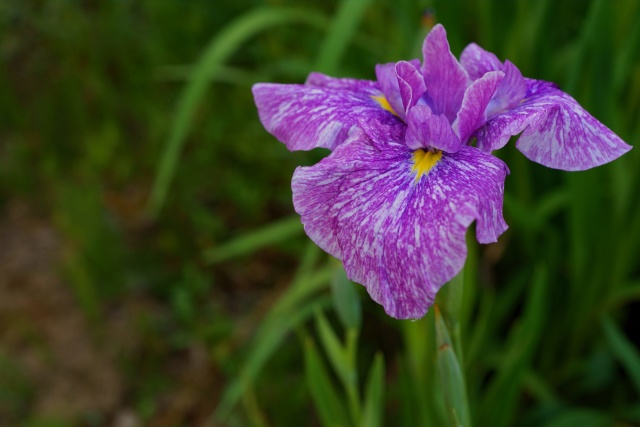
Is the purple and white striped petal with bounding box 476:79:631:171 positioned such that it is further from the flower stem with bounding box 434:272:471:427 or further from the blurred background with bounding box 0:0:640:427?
the blurred background with bounding box 0:0:640:427

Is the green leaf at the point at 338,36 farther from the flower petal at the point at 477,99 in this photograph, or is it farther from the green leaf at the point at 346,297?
the flower petal at the point at 477,99

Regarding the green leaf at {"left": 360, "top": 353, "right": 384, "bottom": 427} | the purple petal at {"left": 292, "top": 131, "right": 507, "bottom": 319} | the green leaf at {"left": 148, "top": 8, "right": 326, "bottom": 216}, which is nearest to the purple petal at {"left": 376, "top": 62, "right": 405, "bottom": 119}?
the purple petal at {"left": 292, "top": 131, "right": 507, "bottom": 319}

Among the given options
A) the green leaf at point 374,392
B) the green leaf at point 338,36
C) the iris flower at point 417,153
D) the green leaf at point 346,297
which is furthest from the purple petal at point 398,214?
the green leaf at point 338,36

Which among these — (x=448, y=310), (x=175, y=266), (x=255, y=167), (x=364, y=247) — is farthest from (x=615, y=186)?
(x=175, y=266)

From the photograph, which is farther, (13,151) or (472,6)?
(13,151)

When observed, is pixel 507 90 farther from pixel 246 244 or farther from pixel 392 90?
pixel 246 244

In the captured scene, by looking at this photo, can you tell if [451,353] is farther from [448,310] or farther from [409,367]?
[409,367]

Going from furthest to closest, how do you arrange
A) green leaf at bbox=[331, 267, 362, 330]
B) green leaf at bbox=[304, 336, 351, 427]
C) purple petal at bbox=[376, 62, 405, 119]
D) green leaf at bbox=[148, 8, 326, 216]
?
1. green leaf at bbox=[148, 8, 326, 216]
2. green leaf at bbox=[304, 336, 351, 427]
3. green leaf at bbox=[331, 267, 362, 330]
4. purple petal at bbox=[376, 62, 405, 119]
